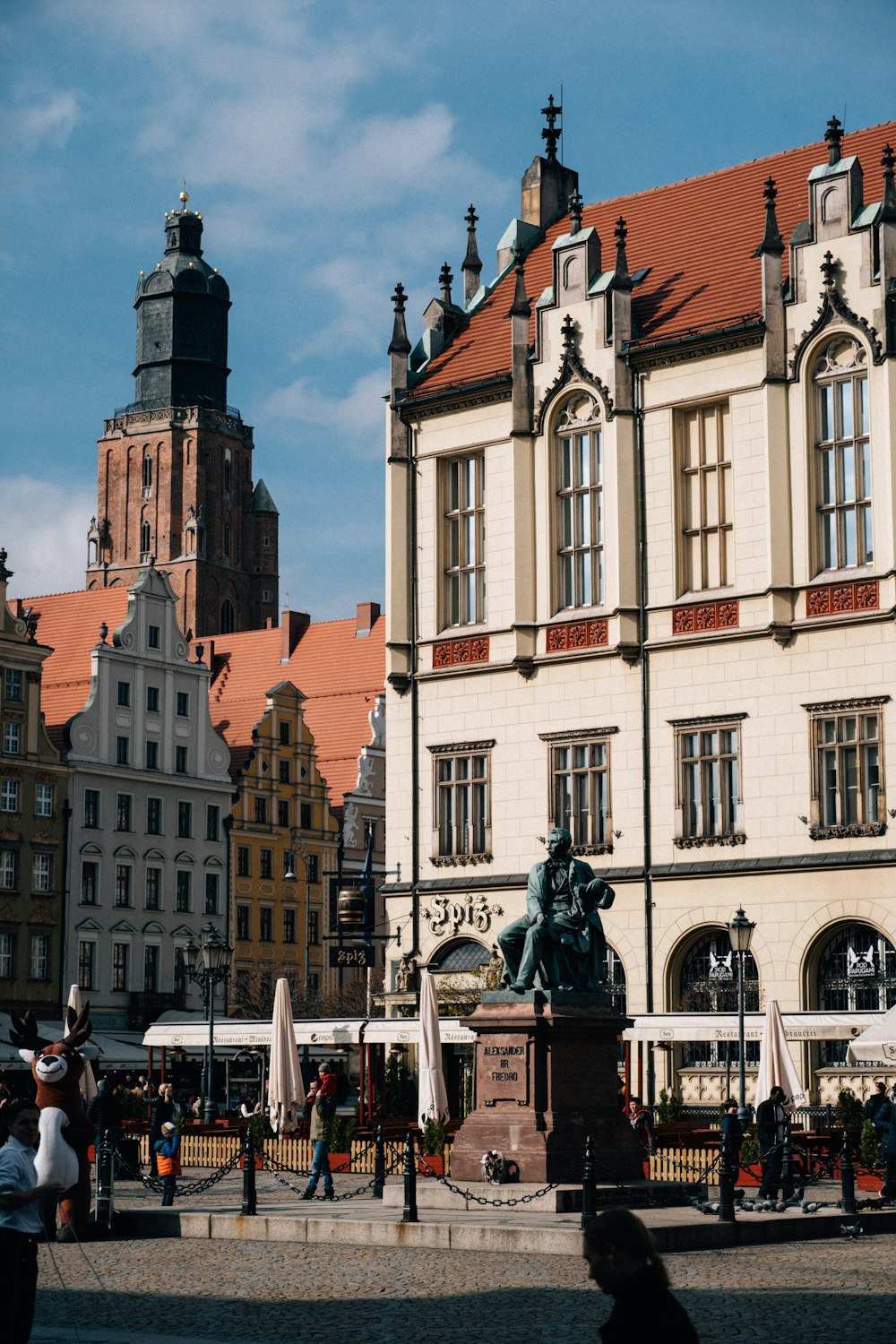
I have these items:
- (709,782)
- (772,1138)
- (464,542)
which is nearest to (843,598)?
(709,782)

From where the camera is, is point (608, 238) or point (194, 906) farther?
point (194, 906)

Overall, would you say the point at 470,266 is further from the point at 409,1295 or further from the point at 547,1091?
the point at 409,1295

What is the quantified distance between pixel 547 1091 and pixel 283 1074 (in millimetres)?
11893

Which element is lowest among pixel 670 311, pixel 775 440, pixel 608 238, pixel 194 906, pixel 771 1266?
pixel 771 1266

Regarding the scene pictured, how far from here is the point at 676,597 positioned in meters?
41.6

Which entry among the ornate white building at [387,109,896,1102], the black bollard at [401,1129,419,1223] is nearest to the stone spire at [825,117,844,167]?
the ornate white building at [387,109,896,1102]

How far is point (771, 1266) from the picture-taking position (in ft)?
64.4

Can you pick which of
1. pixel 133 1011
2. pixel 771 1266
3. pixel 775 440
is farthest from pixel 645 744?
pixel 133 1011

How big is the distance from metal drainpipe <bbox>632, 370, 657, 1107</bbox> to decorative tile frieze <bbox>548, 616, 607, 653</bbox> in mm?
953

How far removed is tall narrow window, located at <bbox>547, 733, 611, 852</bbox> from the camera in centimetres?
4234

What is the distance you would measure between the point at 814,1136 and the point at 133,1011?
41.1 m

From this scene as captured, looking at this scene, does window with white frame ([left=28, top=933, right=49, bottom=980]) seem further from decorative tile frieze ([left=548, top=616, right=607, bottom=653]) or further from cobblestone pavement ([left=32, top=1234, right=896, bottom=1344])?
cobblestone pavement ([left=32, top=1234, right=896, bottom=1344])

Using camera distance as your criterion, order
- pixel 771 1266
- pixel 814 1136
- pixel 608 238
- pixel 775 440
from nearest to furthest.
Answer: pixel 771 1266, pixel 814 1136, pixel 775 440, pixel 608 238

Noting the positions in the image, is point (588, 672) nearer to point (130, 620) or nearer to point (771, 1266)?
point (771, 1266)
